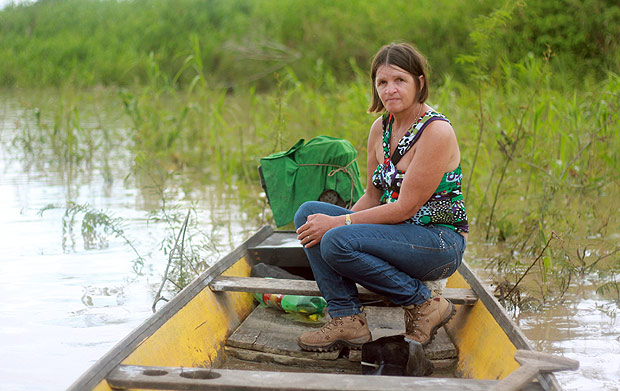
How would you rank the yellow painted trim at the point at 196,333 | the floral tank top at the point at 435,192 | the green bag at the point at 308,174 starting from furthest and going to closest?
1. the green bag at the point at 308,174
2. the floral tank top at the point at 435,192
3. the yellow painted trim at the point at 196,333

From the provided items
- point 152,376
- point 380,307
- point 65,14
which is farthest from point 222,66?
point 152,376

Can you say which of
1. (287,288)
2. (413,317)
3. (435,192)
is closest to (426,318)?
(413,317)

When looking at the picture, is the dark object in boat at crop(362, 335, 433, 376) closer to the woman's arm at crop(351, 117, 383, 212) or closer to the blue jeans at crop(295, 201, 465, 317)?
the blue jeans at crop(295, 201, 465, 317)

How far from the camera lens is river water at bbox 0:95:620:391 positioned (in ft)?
10.6

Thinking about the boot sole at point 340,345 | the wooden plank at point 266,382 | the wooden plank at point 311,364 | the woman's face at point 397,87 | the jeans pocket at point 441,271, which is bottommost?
the wooden plank at point 311,364

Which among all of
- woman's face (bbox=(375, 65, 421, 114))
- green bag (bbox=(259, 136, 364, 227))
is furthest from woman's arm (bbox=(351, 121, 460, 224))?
green bag (bbox=(259, 136, 364, 227))

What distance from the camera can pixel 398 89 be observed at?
2.72 metres

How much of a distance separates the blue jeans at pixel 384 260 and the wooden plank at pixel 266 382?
607 millimetres

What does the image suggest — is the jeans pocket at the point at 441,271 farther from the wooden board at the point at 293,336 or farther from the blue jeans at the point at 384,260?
the wooden board at the point at 293,336

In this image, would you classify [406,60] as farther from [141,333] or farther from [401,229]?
[141,333]

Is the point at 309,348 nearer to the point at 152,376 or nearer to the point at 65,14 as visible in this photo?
the point at 152,376

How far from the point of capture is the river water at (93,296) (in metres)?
3.24

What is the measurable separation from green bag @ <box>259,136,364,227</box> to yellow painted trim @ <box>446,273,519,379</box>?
39.4 inches

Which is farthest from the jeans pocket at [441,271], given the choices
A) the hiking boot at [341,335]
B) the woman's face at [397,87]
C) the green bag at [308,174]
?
the green bag at [308,174]
